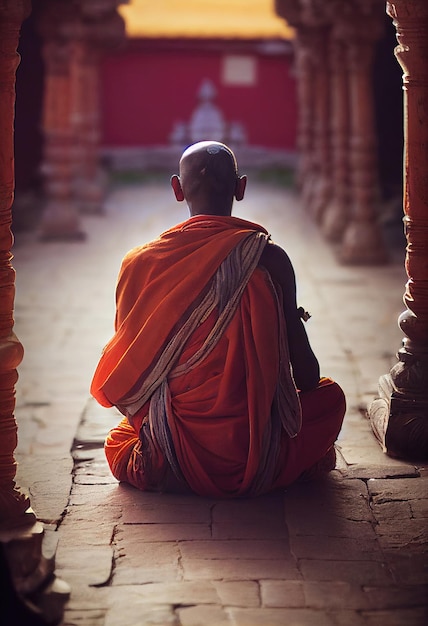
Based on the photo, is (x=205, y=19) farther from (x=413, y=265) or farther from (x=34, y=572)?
(x=34, y=572)

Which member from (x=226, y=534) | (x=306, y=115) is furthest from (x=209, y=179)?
(x=306, y=115)

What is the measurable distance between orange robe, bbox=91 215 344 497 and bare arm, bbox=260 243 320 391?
49mm

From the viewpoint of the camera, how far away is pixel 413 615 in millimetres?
3203

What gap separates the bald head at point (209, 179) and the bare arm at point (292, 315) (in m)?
0.26

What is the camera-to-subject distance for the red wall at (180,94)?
72.7 feet

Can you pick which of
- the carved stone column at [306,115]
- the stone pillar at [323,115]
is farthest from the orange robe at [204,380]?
the carved stone column at [306,115]

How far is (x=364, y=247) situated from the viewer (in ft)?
35.5

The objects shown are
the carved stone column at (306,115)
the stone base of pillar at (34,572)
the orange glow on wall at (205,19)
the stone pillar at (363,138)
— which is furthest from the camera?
the orange glow on wall at (205,19)

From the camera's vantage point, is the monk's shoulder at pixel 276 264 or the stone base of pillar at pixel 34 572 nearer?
the stone base of pillar at pixel 34 572

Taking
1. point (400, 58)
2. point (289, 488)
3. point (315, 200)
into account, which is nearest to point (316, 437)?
point (289, 488)

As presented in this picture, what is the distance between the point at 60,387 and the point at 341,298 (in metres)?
3.37

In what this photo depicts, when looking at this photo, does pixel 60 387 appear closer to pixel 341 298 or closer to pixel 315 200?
pixel 341 298

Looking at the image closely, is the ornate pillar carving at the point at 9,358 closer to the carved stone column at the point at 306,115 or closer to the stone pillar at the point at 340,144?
the stone pillar at the point at 340,144

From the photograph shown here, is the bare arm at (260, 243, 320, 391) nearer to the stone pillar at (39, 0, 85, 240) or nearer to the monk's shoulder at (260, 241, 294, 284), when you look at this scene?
the monk's shoulder at (260, 241, 294, 284)
